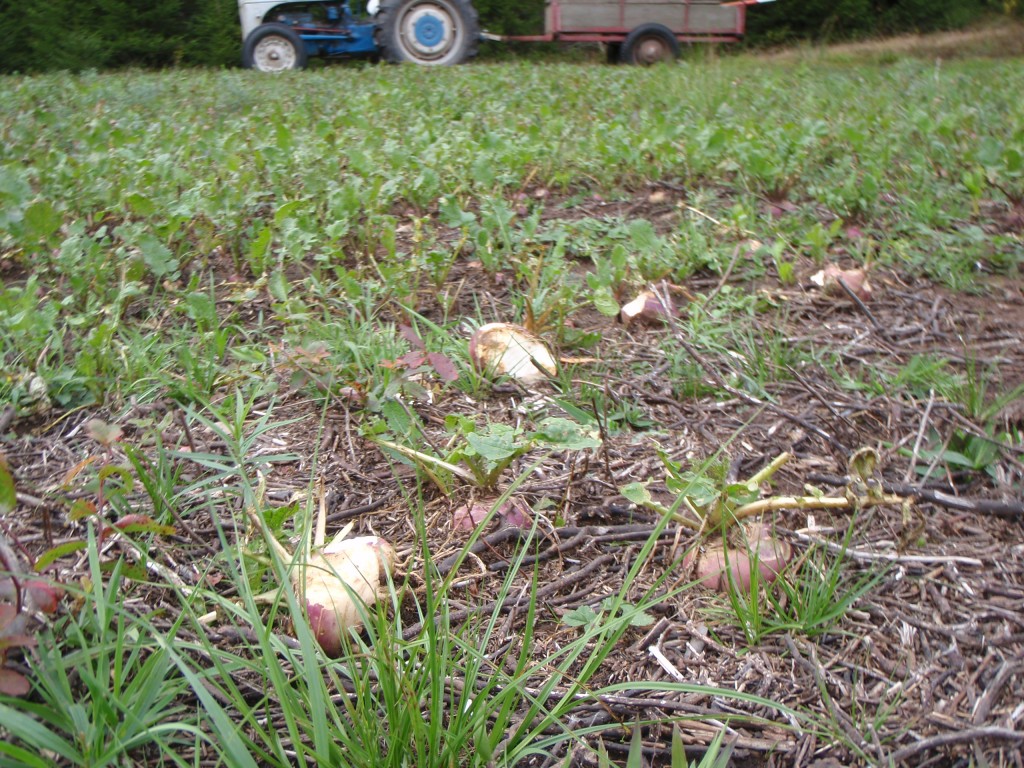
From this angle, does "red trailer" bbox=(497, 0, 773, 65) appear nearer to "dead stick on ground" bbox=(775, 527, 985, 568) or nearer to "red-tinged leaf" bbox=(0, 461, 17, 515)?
"dead stick on ground" bbox=(775, 527, 985, 568)

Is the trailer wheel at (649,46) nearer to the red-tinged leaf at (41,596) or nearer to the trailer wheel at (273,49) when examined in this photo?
the trailer wheel at (273,49)

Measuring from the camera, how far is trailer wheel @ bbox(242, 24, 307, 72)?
9.59 meters

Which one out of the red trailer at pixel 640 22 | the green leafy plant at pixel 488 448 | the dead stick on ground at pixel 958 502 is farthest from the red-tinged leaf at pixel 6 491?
the red trailer at pixel 640 22

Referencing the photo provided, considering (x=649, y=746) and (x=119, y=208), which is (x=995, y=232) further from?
(x=119, y=208)

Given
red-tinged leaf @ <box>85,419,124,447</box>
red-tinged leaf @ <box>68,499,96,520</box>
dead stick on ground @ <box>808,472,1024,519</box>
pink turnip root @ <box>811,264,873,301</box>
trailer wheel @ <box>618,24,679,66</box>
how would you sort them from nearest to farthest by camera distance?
red-tinged leaf @ <box>68,499,96,520</box> → red-tinged leaf @ <box>85,419,124,447</box> → dead stick on ground @ <box>808,472,1024,519</box> → pink turnip root @ <box>811,264,873,301</box> → trailer wheel @ <box>618,24,679,66</box>

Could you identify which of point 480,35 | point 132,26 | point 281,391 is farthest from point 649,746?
point 132,26

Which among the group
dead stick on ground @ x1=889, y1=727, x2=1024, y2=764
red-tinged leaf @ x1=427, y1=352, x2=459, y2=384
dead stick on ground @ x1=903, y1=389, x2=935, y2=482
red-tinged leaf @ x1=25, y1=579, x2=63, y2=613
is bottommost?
dead stick on ground @ x1=889, y1=727, x2=1024, y2=764

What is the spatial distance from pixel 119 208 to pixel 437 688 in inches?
87.8

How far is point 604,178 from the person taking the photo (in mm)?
3146

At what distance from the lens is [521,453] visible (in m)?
1.34

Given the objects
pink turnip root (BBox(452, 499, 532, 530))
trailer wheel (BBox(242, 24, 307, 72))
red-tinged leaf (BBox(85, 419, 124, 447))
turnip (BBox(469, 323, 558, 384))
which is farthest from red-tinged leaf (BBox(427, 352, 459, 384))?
trailer wheel (BBox(242, 24, 307, 72))

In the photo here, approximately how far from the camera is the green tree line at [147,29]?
11.2 meters

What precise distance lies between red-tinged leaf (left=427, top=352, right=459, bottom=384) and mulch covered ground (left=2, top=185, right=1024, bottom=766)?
74 millimetres

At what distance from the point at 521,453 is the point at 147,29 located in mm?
13363
